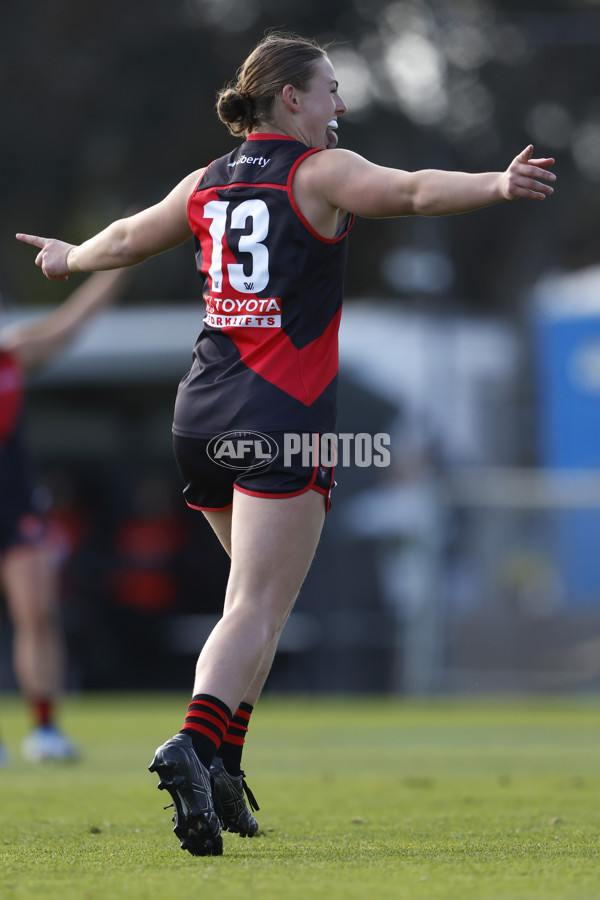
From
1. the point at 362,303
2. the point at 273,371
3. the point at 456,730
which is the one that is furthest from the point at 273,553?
the point at 362,303

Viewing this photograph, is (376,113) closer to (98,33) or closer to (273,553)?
(98,33)

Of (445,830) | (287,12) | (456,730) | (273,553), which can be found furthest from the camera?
(287,12)

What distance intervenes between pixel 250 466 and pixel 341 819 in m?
1.47

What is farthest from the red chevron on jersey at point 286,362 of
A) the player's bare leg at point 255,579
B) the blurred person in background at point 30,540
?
the blurred person in background at point 30,540

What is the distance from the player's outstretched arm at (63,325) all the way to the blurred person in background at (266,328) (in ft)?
10.1

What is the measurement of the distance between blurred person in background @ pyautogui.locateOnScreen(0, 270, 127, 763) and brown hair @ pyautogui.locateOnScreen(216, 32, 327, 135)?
334 cm

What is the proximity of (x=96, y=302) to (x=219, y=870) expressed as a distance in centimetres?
419

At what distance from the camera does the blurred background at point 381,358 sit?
12.9 m

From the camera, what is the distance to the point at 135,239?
14.6 feet

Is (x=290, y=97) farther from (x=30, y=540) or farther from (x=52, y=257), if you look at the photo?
(x=30, y=540)

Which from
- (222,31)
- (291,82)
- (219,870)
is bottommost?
(219,870)

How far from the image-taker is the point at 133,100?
1753 centimetres

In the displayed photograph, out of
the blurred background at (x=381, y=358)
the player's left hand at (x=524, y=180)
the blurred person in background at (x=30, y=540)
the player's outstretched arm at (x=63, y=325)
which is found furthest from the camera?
the blurred background at (x=381, y=358)

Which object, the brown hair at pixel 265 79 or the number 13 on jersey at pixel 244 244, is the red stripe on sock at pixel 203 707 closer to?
the number 13 on jersey at pixel 244 244
